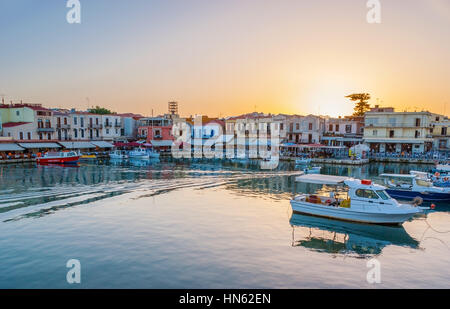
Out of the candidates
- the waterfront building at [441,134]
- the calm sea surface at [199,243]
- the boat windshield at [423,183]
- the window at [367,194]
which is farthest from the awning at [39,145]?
the waterfront building at [441,134]

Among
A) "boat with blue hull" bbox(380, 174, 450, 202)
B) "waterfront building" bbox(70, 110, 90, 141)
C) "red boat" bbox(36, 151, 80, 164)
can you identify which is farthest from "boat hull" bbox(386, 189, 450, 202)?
"waterfront building" bbox(70, 110, 90, 141)

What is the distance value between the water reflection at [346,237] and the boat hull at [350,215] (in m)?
0.33

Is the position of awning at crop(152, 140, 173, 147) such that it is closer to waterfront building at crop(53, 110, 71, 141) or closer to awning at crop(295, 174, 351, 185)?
waterfront building at crop(53, 110, 71, 141)

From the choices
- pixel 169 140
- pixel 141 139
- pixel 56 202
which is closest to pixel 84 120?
pixel 141 139

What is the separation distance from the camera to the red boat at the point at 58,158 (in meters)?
47.6

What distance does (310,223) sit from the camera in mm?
19016

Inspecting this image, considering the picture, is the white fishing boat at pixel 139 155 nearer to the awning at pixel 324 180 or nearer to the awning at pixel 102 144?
the awning at pixel 102 144

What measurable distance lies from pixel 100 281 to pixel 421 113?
6000 cm

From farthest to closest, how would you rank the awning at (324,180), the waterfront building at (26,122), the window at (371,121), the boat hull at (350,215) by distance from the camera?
the window at (371,121) < the waterfront building at (26,122) < the awning at (324,180) < the boat hull at (350,215)

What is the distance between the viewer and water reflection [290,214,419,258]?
15023 mm

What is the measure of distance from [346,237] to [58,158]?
4562 centimetres

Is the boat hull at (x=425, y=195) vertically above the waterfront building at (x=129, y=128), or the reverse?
the waterfront building at (x=129, y=128)

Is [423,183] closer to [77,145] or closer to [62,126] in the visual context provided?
[77,145]

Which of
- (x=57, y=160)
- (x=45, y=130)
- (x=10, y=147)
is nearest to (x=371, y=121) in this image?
(x=57, y=160)
